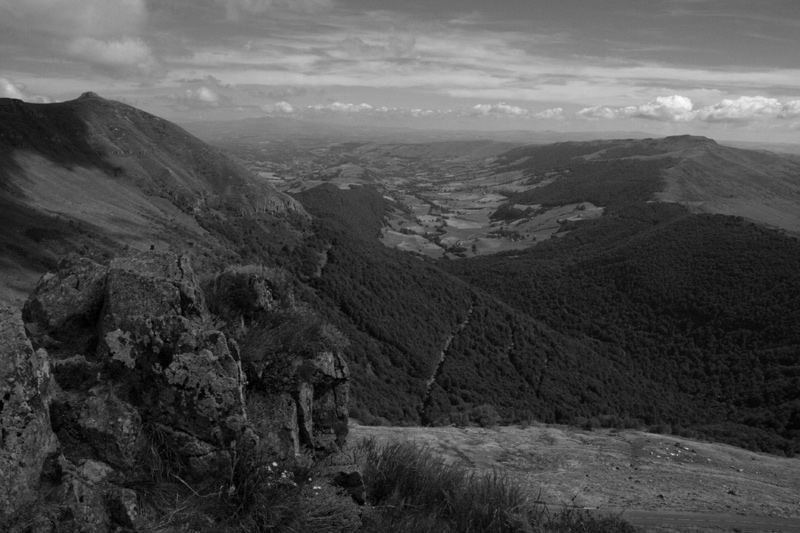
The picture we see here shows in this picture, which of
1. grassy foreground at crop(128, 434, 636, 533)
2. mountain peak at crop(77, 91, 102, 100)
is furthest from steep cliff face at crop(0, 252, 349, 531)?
mountain peak at crop(77, 91, 102, 100)

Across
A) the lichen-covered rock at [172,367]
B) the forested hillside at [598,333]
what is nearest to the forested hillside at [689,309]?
the forested hillside at [598,333]

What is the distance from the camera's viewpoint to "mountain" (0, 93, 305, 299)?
6700 cm

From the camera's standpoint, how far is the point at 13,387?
5.72 metres

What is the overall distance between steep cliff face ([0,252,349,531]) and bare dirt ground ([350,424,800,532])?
12691 millimetres

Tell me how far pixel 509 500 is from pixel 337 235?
139147mm

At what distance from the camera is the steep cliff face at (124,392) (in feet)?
19.1

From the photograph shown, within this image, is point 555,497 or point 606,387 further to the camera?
point 606,387

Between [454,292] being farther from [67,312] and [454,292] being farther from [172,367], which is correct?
[172,367]

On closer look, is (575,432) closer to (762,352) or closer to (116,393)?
(116,393)

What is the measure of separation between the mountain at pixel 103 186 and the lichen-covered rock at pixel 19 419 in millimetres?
49967

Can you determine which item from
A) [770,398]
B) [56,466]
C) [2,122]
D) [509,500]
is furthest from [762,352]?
[2,122]

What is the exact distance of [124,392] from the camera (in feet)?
23.6

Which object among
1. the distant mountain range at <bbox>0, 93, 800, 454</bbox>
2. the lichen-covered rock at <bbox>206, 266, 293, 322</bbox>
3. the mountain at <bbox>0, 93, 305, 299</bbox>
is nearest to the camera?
the lichen-covered rock at <bbox>206, 266, 293, 322</bbox>

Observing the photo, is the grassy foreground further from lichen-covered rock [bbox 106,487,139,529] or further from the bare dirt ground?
the bare dirt ground
